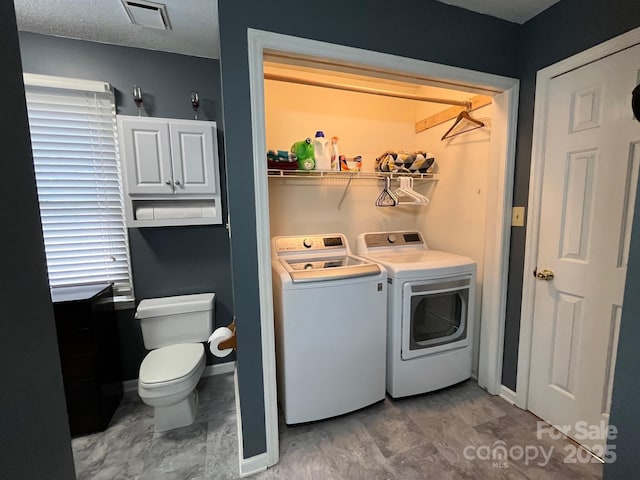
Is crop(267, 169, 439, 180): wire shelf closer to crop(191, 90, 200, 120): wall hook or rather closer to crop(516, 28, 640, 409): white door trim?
crop(191, 90, 200, 120): wall hook

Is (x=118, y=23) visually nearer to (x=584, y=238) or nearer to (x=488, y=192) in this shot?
(x=488, y=192)

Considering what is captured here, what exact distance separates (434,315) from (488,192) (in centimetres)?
97

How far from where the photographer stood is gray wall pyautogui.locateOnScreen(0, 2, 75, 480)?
1.65ft

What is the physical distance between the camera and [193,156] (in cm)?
191

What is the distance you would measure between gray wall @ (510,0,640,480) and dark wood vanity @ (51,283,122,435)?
249 centimetres

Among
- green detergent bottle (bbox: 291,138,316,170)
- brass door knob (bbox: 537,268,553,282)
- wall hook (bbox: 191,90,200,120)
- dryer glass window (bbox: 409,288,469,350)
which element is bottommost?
dryer glass window (bbox: 409,288,469,350)

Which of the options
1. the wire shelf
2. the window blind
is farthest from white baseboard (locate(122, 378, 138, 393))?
the wire shelf

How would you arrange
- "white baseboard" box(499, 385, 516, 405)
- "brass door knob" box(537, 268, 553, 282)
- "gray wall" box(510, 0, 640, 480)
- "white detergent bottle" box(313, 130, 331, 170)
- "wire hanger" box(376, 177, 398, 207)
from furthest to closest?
"wire hanger" box(376, 177, 398, 207) < "white detergent bottle" box(313, 130, 331, 170) < "white baseboard" box(499, 385, 516, 405) < "brass door knob" box(537, 268, 553, 282) < "gray wall" box(510, 0, 640, 480)

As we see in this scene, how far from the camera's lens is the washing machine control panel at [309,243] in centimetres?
209

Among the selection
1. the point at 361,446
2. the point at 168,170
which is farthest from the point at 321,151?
the point at 361,446

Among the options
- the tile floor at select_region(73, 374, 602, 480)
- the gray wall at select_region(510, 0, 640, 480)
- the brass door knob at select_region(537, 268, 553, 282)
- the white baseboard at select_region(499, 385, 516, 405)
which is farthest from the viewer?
the white baseboard at select_region(499, 385, 516, 405)

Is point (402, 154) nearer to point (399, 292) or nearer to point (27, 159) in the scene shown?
point (399, 292)

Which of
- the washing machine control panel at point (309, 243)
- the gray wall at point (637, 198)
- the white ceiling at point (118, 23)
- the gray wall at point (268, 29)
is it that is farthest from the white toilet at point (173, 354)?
the gray wall at point (637, 198)

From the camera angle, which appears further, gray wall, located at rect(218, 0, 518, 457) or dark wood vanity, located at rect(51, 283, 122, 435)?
dark wood vanity, located at rect(51, 283, 122, 435)
